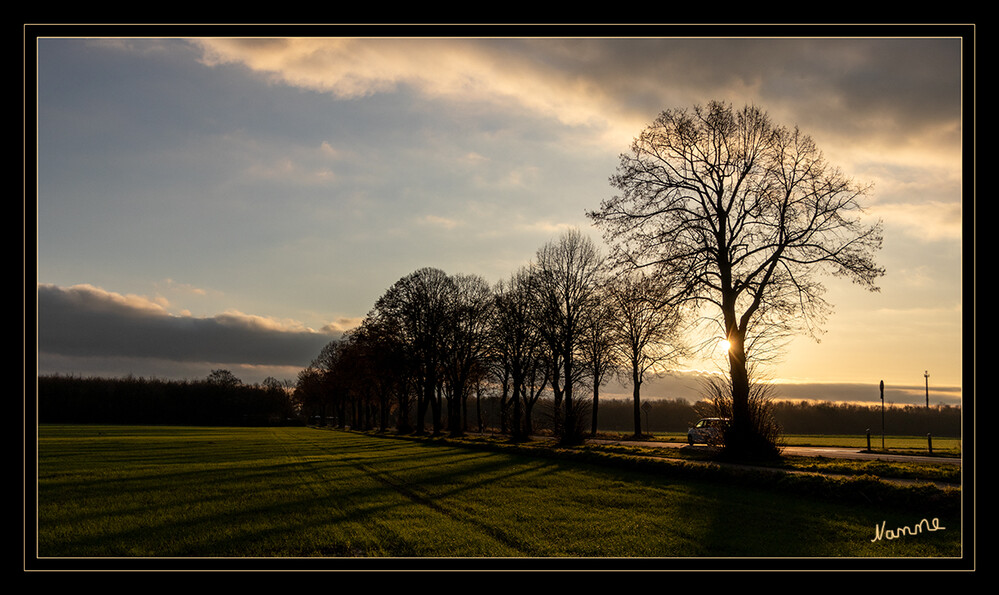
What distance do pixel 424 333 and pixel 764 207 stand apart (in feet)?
138

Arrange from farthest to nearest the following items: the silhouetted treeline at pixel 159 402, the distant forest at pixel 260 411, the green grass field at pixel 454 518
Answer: the silhouetted treeline at pixel 159 402, the distant forest at pixel 260 411, the green grass field at pixel 454 518

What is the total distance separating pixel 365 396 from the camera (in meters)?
90.8

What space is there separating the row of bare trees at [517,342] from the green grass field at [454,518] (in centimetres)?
2060

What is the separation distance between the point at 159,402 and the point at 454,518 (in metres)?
129

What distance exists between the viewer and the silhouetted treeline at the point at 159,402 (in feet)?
362

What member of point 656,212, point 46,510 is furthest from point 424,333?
point 46,510

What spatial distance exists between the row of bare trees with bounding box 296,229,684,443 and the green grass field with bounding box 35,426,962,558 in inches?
811
